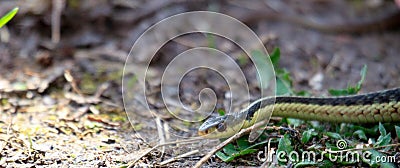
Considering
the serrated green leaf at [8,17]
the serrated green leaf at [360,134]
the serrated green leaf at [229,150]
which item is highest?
the serrated green leaf at [8,17]

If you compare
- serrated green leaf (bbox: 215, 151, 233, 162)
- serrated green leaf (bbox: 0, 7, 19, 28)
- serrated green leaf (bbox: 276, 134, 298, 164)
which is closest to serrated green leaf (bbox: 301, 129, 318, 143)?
serrated green leaf (bbox: 276, 134, 298, 164)

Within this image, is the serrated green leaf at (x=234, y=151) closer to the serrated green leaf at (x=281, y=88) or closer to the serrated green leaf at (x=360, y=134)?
the serrated green leaf at (x=360, y=134)

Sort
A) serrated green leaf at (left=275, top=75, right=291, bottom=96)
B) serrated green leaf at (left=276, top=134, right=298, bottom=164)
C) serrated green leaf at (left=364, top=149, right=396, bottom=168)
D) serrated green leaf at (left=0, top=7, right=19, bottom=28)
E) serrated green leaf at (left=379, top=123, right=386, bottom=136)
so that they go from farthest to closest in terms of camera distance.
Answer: serrated green leaf at (left=275, top=75, right=291, bottom=96) < serrated green leaf at (left=0, top=7, right=19, bottom=28) < serrated green leaf at (left=379, top=123, right=386, bottom=136) < serrated green leaf at (left=276, top=134, right=298, bottom=164) < serrated green leaf at (left=364, top=149, right=396, bottom=168)

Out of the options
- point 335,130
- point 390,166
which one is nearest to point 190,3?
point 335,130

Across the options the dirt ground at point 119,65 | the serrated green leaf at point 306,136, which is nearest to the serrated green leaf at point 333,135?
the serrated green leaf at point 306,136

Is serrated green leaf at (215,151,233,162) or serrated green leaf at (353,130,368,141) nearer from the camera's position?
serrated green leaf at (215,151,233,162)

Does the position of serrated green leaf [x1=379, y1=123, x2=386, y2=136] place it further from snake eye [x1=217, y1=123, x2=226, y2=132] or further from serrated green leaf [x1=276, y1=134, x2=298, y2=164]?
snake eye [x1=217, y1=123, x2=226, y2=132]

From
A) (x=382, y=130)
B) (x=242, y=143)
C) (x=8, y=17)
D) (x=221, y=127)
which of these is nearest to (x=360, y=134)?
(x=382, y=130)

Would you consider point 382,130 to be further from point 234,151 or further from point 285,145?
point 234,151
